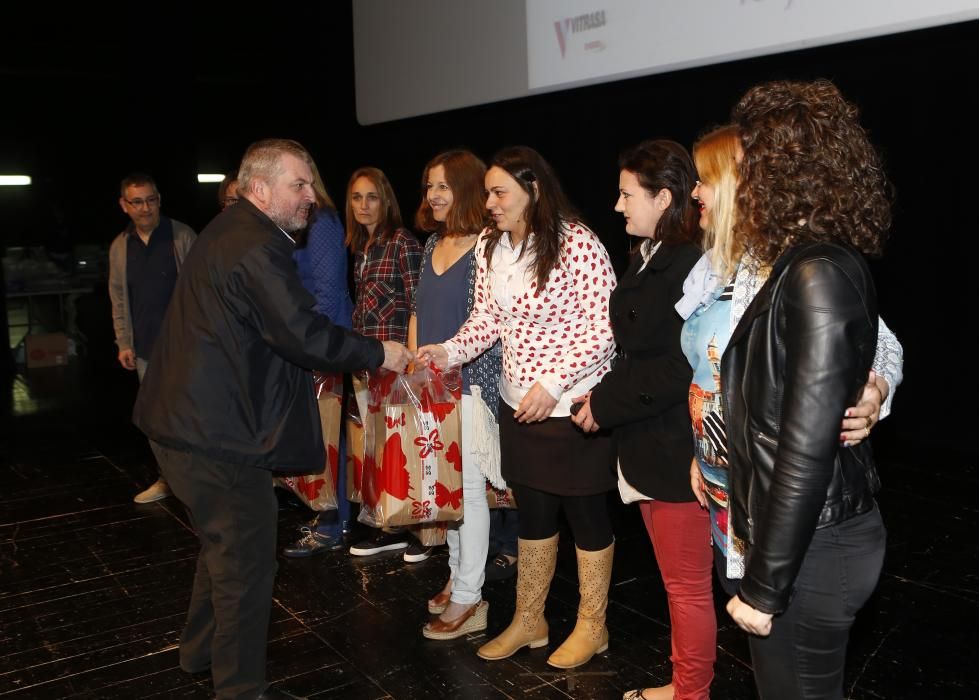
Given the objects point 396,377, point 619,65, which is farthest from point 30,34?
point 396,377

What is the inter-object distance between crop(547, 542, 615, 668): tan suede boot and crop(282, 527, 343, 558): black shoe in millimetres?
1403

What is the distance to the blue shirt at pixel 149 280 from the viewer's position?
4.68 m

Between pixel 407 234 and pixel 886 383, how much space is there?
97.5 inches

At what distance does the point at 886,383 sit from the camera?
67.1 inches

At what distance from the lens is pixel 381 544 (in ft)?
13.0

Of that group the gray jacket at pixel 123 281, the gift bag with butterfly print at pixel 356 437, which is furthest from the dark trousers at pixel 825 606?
the gray jacket at pixel 123 281

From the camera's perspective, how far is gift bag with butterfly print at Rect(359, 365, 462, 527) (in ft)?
9.74

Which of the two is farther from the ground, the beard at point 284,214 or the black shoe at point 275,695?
the beard at point 284,214

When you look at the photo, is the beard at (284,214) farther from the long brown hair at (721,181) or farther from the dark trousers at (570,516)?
the long brown hair at (721,181)

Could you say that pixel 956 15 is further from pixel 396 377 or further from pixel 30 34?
pixel 30 34

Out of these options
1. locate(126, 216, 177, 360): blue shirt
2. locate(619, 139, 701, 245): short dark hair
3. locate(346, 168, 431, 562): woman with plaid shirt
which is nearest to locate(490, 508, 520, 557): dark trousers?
locate(346, 168, 431, 562): woman with plaid shirt

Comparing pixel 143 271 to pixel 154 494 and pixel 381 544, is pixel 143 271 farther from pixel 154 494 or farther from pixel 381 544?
pixel 381 544

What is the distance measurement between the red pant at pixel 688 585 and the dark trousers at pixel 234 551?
3.55 ft

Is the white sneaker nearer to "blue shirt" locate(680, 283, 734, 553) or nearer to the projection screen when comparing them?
the projection screen
